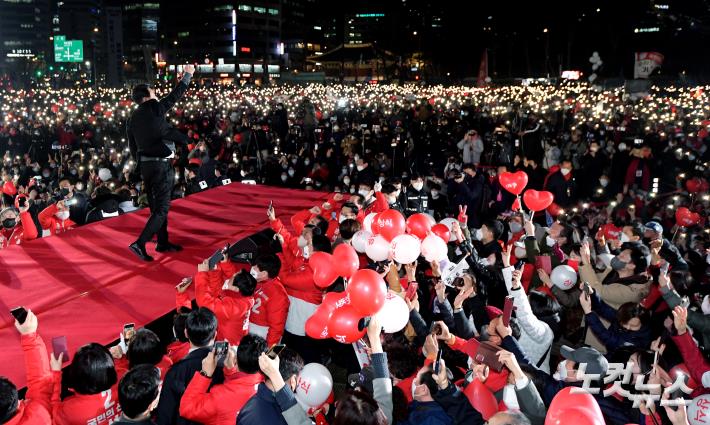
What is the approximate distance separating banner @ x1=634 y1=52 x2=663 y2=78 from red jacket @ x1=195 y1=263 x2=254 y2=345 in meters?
37.3

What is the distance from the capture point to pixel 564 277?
4.84m

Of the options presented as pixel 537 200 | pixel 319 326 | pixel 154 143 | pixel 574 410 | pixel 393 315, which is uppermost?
pixel 154 143

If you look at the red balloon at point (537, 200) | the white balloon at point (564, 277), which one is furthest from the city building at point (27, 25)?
the white balloon at point (564, 277)

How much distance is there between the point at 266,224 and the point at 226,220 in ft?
1.89

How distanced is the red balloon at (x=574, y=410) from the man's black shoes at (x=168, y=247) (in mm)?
4451

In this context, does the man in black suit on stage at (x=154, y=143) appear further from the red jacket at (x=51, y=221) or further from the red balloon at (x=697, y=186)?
the red balloon at (x=697, y=186)

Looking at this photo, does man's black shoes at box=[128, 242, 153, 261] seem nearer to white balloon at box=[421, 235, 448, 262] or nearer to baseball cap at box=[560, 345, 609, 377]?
white balloon at box=[421, 235, 448, 262]

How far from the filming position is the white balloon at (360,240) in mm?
5465

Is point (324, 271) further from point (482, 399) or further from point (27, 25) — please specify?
point (27, 25)

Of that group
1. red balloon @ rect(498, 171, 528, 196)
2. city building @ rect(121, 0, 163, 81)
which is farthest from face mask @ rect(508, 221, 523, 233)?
city building @ rect(121, 0, 163, 81)

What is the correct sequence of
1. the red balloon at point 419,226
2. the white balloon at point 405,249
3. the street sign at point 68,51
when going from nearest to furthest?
the white balloon at point 405,249 < the red balloon at point 419,226 < the street sign at point 68,51

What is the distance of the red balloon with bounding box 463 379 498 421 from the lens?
3141 millimetres

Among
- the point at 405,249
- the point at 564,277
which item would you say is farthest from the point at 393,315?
the point at 564,277

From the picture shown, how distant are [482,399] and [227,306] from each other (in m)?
1.93
